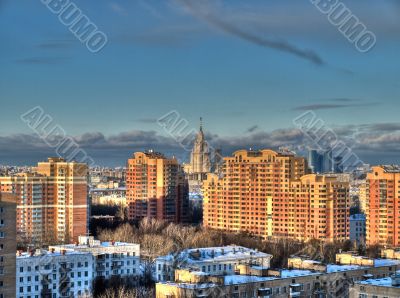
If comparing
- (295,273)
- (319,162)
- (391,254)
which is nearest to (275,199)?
(391,254)

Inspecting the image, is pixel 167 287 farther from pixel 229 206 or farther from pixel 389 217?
pixel 229 206

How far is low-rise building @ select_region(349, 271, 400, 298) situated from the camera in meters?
12.8

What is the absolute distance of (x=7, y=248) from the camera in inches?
577

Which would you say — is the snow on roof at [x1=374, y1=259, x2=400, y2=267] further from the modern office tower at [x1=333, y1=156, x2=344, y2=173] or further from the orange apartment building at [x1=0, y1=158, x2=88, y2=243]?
the modern office tower at [x1=333, y1=156, x2=344, y2=173]

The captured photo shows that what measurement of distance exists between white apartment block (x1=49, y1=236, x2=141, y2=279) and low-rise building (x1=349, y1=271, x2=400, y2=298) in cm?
883

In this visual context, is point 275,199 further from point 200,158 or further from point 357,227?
point 200,158

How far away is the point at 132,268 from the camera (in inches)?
852

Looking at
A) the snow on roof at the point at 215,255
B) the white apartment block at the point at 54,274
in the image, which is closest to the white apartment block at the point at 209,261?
the snow on roof at the point at 215,255

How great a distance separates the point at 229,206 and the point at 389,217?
7.73 metres

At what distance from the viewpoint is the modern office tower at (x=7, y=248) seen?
572 inches

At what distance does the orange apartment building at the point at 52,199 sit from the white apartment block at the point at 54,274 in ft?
38.4

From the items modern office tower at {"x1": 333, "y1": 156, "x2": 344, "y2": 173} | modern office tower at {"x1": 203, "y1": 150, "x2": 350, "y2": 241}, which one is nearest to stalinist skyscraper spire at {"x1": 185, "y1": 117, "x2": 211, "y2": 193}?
modern office tower at {"x1": 333, "y1": 156, "x2": 344, "y2": 173}

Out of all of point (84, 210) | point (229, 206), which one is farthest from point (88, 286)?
point (229, 206)

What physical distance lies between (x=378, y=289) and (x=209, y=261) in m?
7.99
